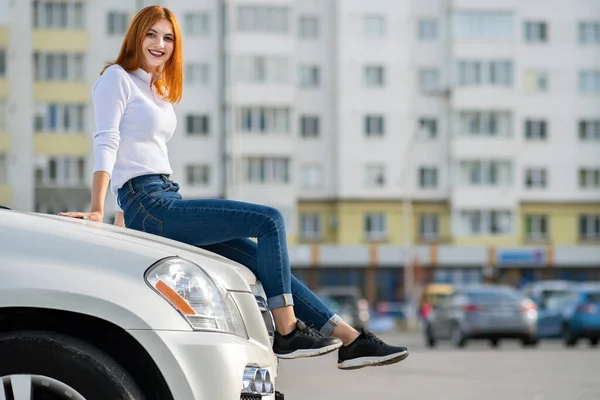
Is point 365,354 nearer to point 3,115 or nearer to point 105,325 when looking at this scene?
point 105,325

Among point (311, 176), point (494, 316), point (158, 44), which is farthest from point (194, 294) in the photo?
point (311, 176)

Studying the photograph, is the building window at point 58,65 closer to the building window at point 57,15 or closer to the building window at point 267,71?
the building window at point 57,15

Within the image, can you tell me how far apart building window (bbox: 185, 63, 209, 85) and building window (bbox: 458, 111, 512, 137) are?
43.0ft

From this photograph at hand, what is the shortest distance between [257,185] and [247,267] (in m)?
65.1

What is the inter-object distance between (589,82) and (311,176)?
49.6 feet

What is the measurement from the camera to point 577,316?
3119 centimetres

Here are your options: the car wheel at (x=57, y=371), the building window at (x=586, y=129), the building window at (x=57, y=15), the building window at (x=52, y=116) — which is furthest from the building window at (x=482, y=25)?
the car wheel at (x=57, y=371)

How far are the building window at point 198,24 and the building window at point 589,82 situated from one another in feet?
63.2

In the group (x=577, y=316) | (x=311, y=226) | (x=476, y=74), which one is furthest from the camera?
(x=476, y=74)

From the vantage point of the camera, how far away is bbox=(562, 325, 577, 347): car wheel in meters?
31.5

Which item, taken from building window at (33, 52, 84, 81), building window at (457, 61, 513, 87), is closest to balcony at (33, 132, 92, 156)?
building window at (33, 52, 84, 81)

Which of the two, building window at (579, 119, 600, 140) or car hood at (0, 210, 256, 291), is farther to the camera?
building window at (579, 119, 600, 140)

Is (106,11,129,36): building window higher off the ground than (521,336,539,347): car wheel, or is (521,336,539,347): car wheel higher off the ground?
(106,11,129,36): building window

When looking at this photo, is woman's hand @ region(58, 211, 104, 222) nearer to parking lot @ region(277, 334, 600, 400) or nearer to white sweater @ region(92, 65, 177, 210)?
white sweater @ region(92, 65, 177, 210)
